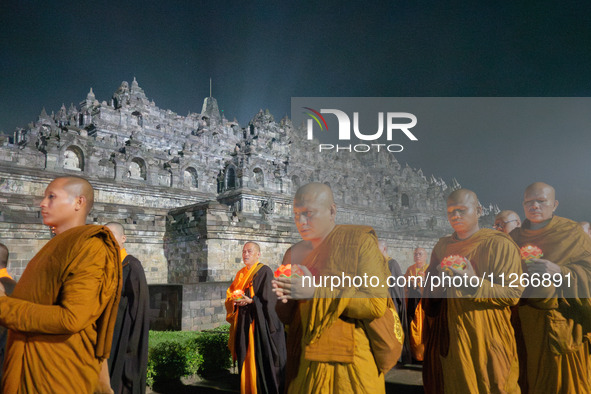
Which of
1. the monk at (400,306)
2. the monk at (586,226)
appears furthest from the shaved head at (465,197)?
the monk at (400,306)

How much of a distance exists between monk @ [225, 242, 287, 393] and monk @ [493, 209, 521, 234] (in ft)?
10.8

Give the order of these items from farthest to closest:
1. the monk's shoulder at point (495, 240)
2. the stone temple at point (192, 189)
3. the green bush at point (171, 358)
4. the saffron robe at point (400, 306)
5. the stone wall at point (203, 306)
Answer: the stone temple at point (192, 189)
the stone wall at point (203, 306)
the saffron robe at point (400, 306)
the green bush at point (171, 358)
the monk's shoulder at point (495, 240)

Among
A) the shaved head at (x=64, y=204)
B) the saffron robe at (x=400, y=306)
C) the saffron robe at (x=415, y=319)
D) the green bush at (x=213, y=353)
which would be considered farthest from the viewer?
the saffron robe at (x=400, y=306)

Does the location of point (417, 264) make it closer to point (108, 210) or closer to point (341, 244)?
point (341, 244)

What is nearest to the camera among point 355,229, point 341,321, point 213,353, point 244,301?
point 341,321

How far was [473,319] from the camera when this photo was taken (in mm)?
3457

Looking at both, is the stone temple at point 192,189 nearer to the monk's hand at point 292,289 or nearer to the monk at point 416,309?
the monk at point 416,309

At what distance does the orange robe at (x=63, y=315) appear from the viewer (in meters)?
2.30

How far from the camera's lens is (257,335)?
528cm

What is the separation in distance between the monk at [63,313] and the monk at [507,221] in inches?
193

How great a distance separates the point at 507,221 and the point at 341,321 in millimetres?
3688

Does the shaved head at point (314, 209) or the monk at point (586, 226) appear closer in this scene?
the shaved head at point (314, 209)

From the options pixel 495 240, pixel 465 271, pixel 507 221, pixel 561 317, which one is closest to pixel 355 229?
pixel 465 271
